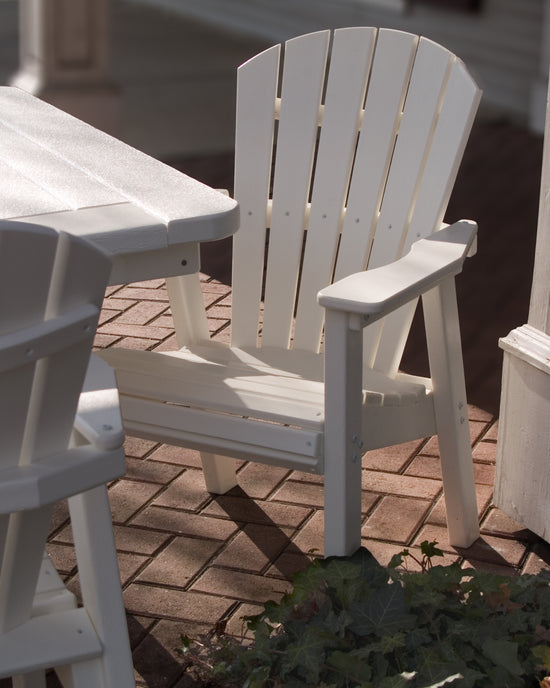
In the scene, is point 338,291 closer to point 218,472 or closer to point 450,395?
point 450,395

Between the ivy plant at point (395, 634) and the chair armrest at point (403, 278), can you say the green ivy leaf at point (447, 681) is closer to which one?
the ivy plant at point (395, 634)

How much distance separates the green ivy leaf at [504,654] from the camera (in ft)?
5.97

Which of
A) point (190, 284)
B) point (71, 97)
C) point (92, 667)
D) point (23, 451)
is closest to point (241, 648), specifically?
point (92, 667)

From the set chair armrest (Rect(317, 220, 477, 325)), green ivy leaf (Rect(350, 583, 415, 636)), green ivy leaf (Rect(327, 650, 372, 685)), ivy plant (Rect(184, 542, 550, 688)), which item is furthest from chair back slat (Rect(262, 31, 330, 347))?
green ivy leaf (Rect(327, 650, 372, 685))

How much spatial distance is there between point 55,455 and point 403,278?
0.94m

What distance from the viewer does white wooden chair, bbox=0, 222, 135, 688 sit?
1356 millimetres

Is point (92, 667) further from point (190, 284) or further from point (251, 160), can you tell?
point (251, 160)

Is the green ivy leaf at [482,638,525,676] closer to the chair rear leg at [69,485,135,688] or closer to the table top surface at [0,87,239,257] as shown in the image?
the chair rear leg at [69,485,135,688]

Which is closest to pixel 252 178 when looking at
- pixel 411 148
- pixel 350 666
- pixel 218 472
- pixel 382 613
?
pixel 411 148

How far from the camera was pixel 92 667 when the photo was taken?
5.60ft

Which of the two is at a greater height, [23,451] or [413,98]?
[413,98]

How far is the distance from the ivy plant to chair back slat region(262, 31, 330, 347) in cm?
92

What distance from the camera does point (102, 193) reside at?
7.18ft

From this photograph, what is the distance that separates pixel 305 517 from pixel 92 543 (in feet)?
4.14
